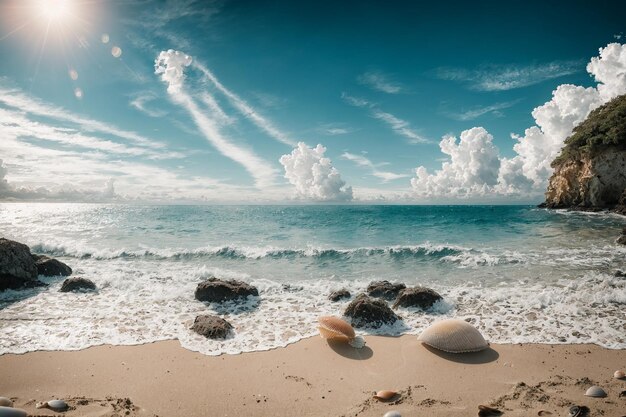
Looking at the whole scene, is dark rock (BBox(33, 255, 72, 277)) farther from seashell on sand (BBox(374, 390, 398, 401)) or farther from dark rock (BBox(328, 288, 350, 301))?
seashell on sand (BBox(374, 390, 398, 401))

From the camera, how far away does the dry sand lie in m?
5.27

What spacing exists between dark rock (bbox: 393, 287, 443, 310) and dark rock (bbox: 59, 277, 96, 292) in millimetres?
11913

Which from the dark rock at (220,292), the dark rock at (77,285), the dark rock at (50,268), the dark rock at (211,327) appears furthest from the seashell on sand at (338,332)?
the dark rock at (50,268)

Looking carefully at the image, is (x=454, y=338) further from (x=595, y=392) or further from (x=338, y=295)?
(x=338, y=295)

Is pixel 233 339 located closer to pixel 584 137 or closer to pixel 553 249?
pixel 553 249

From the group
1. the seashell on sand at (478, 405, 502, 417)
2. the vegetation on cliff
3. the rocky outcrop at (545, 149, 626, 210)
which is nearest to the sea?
the seashell on sand at (478, 405, 502, 417)

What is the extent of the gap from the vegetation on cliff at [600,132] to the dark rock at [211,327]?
2395 inches

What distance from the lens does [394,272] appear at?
54.6 feet

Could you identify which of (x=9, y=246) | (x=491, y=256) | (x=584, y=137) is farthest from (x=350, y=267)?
(x=584, y=137)

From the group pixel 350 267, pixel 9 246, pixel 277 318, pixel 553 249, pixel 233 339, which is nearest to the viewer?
pixel 233 339

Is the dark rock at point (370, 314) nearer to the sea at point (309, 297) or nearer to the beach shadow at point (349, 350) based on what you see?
the sea at point (309, 297)

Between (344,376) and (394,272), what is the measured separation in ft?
36.0

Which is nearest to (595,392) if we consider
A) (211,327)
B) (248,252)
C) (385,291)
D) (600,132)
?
(385,291)

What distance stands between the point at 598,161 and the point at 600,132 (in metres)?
4.82
